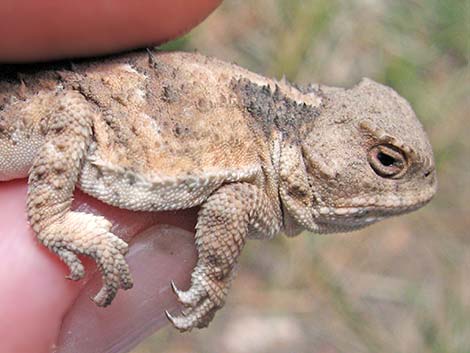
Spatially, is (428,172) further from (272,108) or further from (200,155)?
(200,155)

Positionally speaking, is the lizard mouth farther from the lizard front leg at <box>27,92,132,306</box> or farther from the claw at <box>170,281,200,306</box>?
the lizard front leg at <box>27,92,132,306</box>

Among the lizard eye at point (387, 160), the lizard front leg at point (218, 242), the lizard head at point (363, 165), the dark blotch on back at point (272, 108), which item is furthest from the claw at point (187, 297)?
the lizard eye at point (387, 160)

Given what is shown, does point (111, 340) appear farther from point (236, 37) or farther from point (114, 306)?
point (236, 37)

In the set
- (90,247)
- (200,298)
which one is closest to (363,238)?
(200,298)

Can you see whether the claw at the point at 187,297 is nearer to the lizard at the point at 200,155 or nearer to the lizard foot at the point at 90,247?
the lizard at the point at 200,155

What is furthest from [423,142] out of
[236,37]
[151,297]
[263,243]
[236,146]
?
[236,37]
